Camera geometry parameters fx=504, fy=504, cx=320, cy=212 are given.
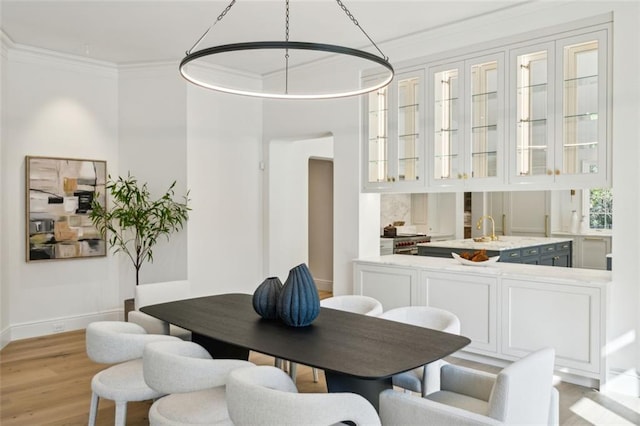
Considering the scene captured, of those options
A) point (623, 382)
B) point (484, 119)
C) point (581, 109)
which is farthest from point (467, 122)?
point (623, 382)

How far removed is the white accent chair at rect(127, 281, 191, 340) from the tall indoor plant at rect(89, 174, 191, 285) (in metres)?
1.45

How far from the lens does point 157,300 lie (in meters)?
3.90

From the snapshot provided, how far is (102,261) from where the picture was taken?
569 centimetres

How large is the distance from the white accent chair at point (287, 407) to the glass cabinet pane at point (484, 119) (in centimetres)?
304

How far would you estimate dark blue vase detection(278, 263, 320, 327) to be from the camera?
9.27ft

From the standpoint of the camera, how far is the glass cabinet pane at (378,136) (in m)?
5.16

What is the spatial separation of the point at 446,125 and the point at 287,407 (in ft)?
11.7

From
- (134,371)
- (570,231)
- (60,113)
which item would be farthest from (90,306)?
(570,231)

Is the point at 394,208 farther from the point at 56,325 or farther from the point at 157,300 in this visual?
the point at 157,300

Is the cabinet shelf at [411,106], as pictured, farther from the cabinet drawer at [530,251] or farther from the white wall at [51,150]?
the white wall at [51,150]

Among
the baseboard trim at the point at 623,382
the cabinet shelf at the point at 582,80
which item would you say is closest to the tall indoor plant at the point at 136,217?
the cabinet shelf at the point at 582,80

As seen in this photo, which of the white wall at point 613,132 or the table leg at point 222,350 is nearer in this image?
the table leg at point 222,350

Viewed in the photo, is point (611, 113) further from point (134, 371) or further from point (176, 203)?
point (176, 203)

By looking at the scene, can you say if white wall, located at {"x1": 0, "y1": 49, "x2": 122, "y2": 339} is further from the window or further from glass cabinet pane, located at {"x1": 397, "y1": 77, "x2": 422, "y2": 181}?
the window
